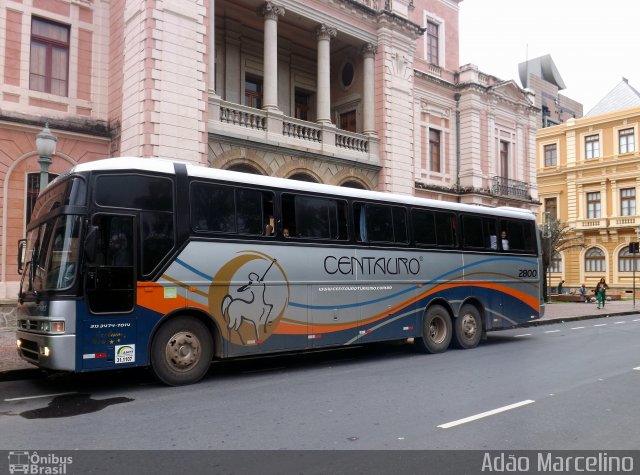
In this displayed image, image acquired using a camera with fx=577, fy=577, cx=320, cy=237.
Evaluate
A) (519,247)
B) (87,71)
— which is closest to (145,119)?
(87,71)

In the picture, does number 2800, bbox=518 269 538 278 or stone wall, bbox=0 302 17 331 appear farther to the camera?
stone wall, bbox=0 302 17 331

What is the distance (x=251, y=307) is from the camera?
995 centimetres

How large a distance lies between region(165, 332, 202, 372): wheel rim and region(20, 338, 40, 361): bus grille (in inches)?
72.1

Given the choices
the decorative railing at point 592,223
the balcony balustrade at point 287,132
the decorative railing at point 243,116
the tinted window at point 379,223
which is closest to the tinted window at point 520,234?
the tinted window at point 379,223

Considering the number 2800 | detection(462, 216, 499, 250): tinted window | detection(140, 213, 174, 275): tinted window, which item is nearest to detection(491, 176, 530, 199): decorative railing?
the number 2800

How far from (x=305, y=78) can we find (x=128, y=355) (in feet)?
64.5

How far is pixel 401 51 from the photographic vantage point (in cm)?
2506

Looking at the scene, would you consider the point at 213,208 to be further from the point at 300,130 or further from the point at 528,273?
the point at 300,130

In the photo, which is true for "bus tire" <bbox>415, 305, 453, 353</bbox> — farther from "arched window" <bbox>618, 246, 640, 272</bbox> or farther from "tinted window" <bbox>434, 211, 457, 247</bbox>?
"arched window" <bbox>618, 246, 640, 272</bbox>

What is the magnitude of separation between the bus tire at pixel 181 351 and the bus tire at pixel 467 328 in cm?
666

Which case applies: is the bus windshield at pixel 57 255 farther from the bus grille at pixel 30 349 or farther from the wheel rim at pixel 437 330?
the wheel rim at pixel 437 330

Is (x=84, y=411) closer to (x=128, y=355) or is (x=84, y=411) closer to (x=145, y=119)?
(x=128, y=355)

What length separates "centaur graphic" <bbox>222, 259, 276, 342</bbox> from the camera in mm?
9695

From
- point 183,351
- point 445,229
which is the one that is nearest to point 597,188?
point 445,229
